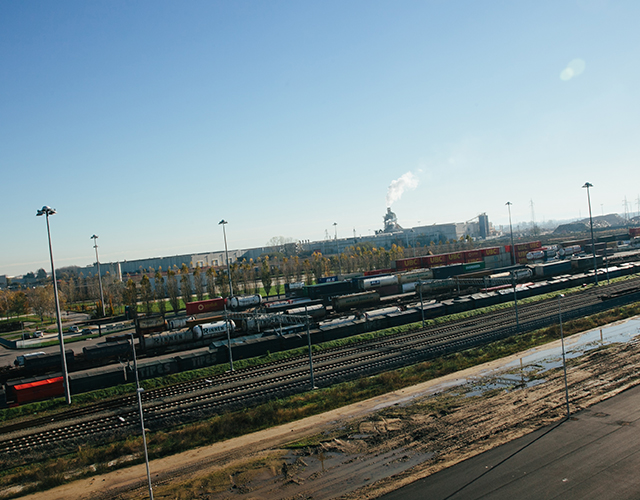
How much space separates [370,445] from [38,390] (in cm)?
2255

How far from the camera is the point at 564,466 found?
42.7 ft

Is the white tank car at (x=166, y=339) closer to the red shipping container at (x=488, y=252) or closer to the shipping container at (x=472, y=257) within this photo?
the shipping container at (x=472, y=257)

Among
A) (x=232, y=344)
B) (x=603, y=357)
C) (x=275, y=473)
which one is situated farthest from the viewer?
(x=232, y=344)

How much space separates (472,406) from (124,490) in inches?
576

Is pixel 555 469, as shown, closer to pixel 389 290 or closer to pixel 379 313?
pixel 379 313

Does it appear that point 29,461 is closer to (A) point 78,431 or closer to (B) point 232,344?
(A) point 78,431

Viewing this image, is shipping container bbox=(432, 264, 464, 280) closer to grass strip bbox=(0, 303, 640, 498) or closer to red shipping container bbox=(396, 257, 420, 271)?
red shipping container bbox=(396, 257, 420, 271)

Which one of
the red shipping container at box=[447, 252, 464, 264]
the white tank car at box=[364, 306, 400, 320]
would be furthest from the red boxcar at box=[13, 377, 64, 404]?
the red shipping container at box=[447, 252, 464, 264]

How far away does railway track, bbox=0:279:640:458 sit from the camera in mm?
20828

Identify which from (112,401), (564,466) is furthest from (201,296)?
(564,466)

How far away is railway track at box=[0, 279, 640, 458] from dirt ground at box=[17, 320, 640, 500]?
4.74 meters

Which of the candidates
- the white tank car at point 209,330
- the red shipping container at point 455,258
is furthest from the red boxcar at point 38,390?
the red shipping container at point 455,258

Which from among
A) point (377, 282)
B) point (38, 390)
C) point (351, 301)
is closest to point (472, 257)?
point (377, 282)

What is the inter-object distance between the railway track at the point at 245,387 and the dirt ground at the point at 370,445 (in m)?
4.74
